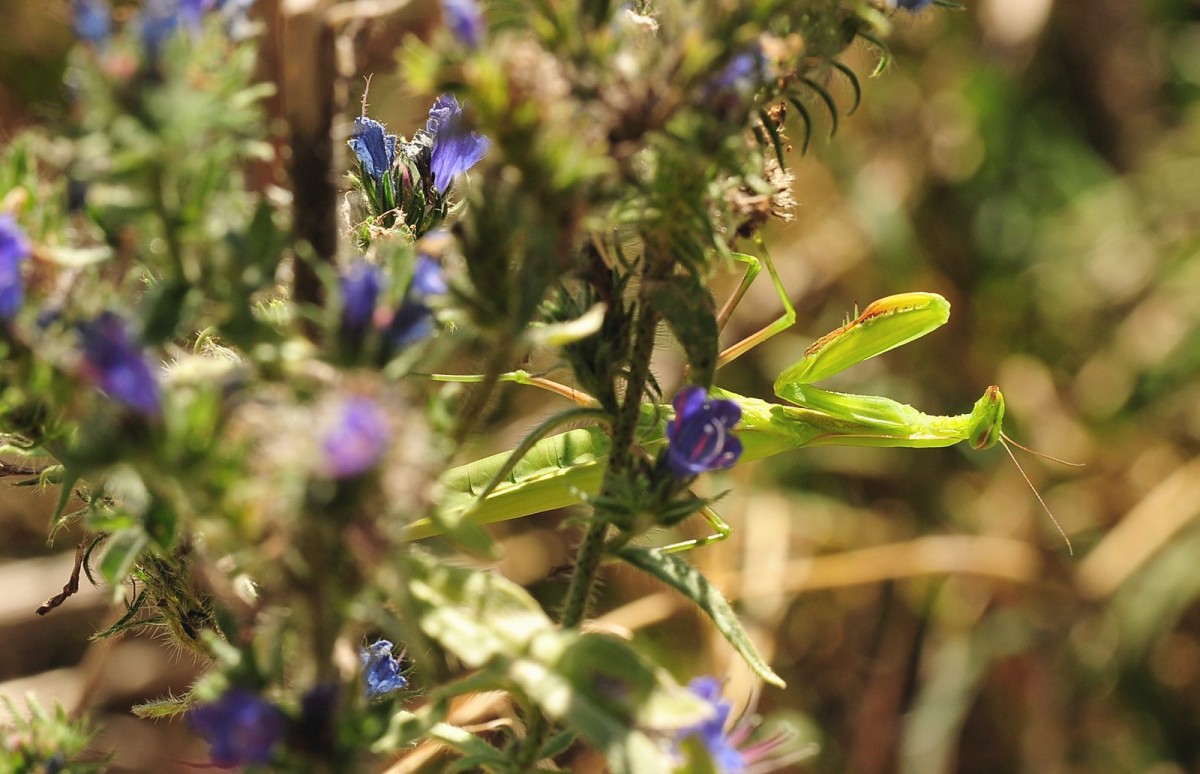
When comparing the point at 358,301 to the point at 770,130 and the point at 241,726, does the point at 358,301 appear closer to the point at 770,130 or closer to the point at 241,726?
the point at 241,726

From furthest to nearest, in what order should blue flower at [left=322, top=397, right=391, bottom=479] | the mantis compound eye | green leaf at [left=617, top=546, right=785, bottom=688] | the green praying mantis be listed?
the mantis compound eye → the green praying mantis → green leaf at [left=617, top=546, right=785, bottom=688] → blue flower at [left=322, top=397, right=391, bottom=479]

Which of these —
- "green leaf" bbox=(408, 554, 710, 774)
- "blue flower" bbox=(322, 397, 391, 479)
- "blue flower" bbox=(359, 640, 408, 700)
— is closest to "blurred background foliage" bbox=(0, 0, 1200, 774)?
"blue flower" bbox=(359, 640, 408, 700)

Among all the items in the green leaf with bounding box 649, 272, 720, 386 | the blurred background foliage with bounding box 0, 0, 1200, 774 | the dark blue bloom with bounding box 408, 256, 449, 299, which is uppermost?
the dark blue bloom with bounding box 408, 256, 449, 299

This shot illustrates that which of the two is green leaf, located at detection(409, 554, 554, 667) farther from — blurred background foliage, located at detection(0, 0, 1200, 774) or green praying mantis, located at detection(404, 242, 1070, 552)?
blurred background foliage, located at detection(0, 0, 1200, 774)

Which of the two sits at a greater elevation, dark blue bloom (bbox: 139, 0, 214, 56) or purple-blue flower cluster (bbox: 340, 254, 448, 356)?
dark blue bloom (bbox: 139, 0, 214, 56)

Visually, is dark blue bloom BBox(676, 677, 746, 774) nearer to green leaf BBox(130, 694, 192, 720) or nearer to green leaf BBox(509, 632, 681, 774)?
green leaf BBox(509, 632, 681, 774)

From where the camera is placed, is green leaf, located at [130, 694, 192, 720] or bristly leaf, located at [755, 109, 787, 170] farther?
green leaf, located at [130, 694, 192, 720]

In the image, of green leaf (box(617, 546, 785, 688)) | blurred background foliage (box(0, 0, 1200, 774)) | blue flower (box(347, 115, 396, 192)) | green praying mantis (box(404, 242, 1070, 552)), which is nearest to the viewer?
green leaf (box(617, 546, 785, 688))
